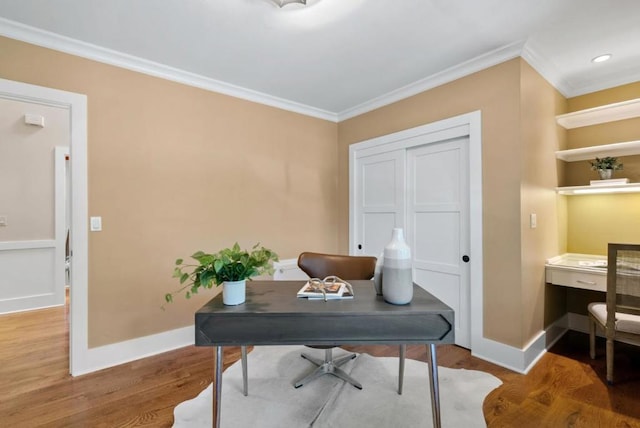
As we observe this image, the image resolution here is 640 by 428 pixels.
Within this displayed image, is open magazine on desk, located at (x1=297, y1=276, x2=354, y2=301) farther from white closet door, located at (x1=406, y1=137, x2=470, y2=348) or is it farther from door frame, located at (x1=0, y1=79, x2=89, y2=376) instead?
door frame, located at (x1=0, y1=79, x2=89, y2=376)

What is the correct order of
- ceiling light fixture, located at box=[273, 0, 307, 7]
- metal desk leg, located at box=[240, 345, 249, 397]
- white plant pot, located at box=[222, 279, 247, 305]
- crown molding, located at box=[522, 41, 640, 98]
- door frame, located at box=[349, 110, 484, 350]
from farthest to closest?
door frame, located at box=[349, 110, 484, 350]
crown molding, located at box=[522, 41, 640, 98]
metal desk leg, located at box=[240, 345, 249, 397]
ceiling light fixture, located at box=[273, 0, 307, 7]
white plant pot, located at box=[222, 279, 247, 305]

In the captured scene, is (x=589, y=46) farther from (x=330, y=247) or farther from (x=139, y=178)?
(x=139, y=178)

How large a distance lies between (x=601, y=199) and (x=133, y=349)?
180 inches

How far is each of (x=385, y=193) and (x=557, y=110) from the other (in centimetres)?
182

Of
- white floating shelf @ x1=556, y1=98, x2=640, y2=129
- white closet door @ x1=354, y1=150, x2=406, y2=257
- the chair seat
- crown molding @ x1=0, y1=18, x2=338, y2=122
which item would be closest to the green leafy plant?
white floating shelf @ x1=556, y1=98, x2=640, y2=129

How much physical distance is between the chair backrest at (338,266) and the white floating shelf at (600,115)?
93.9 inches

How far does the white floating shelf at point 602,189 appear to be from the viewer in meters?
2.47

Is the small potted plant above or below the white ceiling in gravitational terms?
below

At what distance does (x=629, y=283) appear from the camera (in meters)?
1.93

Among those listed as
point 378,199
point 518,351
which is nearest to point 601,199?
point 518,351

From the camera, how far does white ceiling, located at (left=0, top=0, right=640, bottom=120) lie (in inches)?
72.7

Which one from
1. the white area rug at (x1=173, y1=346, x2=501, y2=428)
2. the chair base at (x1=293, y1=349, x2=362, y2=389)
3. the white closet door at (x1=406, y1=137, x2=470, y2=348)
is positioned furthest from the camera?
the white closet door at (x1=406, y1=137, x2=470, y2=348)

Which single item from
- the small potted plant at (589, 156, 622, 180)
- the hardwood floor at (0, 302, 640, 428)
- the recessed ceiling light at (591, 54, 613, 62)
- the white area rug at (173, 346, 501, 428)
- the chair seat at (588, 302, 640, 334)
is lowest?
the hardwood floor at (0, 302, 640, 428)

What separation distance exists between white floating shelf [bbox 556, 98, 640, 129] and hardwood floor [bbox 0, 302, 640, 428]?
82.3 inches
